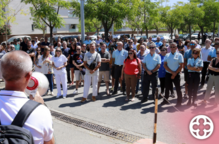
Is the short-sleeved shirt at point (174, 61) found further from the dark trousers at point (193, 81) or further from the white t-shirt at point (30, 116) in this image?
the white t-shirt at point (30, 116)

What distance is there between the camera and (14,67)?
181 cm

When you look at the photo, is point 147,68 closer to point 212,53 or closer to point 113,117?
point 113,117

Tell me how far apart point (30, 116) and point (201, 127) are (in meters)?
4.98

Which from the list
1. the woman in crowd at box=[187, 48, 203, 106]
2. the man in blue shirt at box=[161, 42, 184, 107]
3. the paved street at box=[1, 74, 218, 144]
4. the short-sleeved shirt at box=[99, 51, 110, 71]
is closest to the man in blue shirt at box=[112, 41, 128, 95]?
the short-sleeved shirt at box=[99, 51, 110, 71]

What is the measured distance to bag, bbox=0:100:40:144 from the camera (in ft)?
5.09

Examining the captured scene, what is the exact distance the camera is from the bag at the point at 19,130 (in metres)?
1.55

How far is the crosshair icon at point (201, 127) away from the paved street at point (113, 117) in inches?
16.1

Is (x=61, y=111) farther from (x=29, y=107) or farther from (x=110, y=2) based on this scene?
(x=110, y=2)

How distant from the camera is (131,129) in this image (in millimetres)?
5629

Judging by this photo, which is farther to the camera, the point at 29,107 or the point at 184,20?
the point at 184,20

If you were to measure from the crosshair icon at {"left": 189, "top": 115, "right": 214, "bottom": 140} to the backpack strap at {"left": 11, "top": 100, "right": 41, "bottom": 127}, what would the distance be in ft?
14.6

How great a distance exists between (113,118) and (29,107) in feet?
15.9

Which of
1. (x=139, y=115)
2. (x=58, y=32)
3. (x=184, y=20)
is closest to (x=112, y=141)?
(x=139, y=115)

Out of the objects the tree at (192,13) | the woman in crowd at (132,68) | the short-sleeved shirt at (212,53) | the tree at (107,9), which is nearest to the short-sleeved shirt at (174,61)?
the woman in crowd at (132,68)
